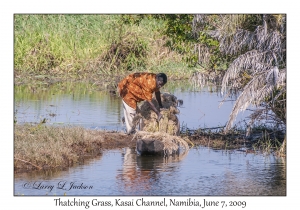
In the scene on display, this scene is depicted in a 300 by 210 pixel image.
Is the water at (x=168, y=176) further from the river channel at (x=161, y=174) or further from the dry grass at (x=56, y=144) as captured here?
the dry grass at (x=56, y=144)

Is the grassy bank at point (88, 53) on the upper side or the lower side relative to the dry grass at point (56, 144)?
upper

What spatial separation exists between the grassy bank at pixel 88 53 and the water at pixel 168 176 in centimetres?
1076

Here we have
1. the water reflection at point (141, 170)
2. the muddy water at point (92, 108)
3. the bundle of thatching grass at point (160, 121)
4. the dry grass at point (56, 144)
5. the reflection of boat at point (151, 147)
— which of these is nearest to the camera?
the water reflection at point (141, 170)

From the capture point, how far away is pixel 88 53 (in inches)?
945

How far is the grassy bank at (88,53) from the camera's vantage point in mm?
23609

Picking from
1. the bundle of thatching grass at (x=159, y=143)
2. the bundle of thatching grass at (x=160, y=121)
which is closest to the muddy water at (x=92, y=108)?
the bundle of thatching grass at (x=160, y=121)

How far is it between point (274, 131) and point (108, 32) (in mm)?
12177

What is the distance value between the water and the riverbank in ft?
0.87

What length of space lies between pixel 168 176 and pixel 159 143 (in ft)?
5.02

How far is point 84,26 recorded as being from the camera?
82.9 feet

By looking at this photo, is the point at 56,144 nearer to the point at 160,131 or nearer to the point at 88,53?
the point at 160,131

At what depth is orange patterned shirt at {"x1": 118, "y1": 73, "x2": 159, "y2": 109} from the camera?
44.5 ft

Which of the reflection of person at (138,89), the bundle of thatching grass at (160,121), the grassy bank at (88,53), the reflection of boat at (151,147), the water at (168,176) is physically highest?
the grassy bank at (88,53)

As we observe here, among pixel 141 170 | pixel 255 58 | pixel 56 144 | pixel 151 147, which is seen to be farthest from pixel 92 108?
pixel 141 170
